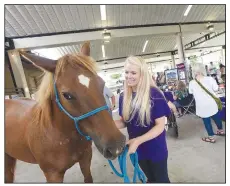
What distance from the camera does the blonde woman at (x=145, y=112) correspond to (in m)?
0.96

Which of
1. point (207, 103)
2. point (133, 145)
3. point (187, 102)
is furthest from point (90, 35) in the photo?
point (133, 145)

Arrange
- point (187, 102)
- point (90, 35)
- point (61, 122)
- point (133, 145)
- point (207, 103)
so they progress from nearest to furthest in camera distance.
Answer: point (133, 145)
point (61, 122)
point (207, 103)
point (187, 102)
point (90, 35)

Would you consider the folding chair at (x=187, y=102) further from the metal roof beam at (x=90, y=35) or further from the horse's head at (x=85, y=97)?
the horse's head at (x=85, y=97)

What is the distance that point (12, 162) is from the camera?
5.67 feet

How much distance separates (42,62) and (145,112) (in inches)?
24.1

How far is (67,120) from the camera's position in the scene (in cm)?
91

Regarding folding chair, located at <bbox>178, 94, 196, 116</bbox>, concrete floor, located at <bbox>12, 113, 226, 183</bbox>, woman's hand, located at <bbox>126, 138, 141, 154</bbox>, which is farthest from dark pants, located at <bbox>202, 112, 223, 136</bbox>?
woman's hand, located at <bbox>126, 138, 141, 154</bbox>

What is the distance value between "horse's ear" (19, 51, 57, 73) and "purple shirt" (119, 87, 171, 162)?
1.78 ft

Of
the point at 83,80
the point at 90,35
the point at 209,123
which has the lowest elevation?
the point at 209,123

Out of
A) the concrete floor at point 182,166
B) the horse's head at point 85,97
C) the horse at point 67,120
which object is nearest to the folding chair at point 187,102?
the concrete floor at point 182,166

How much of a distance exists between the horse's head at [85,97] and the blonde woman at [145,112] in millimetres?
239

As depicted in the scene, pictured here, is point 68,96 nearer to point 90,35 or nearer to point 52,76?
point 52,76

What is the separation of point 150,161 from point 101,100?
0.56 m
